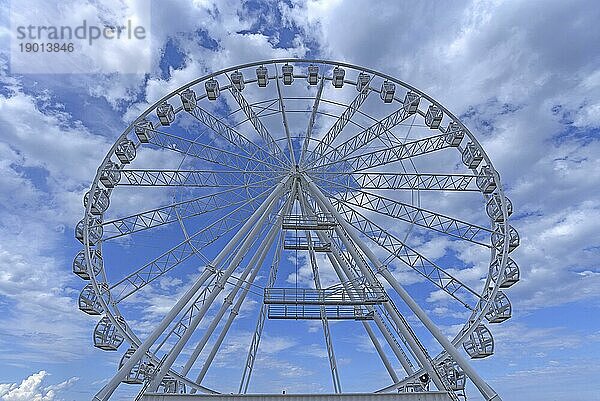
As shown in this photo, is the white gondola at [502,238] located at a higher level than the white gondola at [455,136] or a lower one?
lower

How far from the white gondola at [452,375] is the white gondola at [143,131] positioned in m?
18.7

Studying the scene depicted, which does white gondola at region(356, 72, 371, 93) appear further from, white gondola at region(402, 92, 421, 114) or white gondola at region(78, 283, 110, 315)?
white gondola at region(78, 283, 110, 315)

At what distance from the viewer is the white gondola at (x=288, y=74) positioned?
32312 millimetres

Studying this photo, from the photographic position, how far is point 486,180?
3048 centimetres

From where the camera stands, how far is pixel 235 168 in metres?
29.3

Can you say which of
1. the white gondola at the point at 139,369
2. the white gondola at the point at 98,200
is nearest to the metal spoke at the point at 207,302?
the white gondola at the point at 139,369

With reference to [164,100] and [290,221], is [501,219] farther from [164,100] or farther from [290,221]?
[164,100]

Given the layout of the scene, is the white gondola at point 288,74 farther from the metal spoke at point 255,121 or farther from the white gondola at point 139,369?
the white gondola at point 139,369

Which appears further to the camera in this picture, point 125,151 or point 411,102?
point 411,102

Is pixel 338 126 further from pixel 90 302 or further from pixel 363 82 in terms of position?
pixel 90 302

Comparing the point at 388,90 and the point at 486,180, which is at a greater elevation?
the point at 388,90

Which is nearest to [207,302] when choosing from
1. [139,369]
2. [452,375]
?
[139,369]

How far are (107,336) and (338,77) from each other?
59.9 feet

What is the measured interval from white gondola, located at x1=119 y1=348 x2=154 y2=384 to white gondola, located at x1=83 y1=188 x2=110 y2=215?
7546 mm
